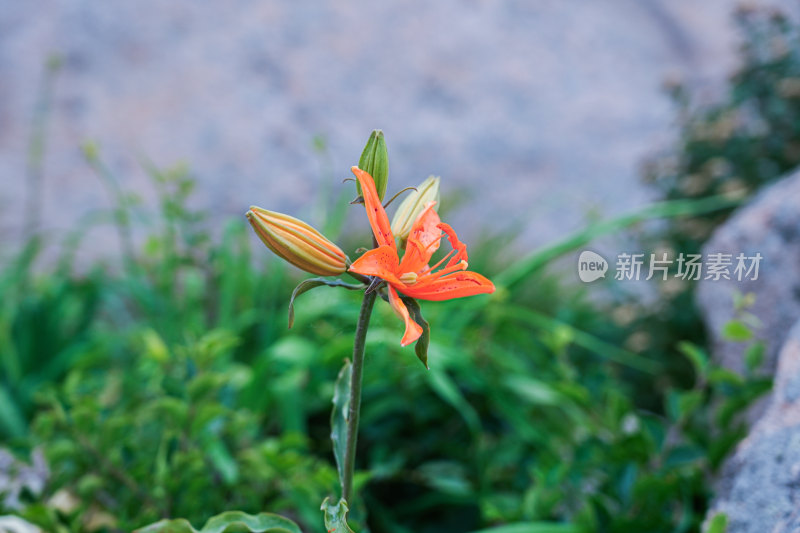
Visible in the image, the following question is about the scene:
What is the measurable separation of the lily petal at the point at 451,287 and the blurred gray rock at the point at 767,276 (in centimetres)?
70

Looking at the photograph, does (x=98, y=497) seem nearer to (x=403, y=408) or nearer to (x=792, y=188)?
(x=403, y=408)

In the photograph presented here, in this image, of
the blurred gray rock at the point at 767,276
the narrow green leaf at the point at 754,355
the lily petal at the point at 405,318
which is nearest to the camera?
the lily petal at the point at 405,318

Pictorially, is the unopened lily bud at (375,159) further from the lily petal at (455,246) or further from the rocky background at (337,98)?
the rocky background at (337,98)

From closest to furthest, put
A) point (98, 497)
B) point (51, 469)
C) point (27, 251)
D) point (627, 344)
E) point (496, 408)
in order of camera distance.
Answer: point (51, 469) → point (98, 497) → point (496, 408) → point (27, 251) → point (627, 344)

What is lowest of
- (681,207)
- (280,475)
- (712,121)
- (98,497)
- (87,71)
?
(98,497)

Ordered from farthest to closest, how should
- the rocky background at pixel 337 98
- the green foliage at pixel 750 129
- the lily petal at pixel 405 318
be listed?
the rocky background at pixel 337 98 → the green foliage at pixel 750 129 → the lily petal at pixel 405 318

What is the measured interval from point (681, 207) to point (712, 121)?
1.51ft

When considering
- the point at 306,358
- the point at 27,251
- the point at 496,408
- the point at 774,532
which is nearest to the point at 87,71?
the point at 27,251

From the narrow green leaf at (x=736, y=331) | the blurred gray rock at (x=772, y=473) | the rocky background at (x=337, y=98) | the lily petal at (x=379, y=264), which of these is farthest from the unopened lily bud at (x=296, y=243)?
the rocky background at (x=337, y=98)

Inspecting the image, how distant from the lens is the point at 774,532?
0.56 metres

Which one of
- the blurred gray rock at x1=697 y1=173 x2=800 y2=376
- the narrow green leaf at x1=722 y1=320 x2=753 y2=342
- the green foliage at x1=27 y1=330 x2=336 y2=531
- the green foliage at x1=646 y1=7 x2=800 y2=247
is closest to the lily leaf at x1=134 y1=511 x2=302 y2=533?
the green foliage at x1=27 y1=330 x2=336 y2=531

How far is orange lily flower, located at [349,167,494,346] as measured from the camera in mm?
419

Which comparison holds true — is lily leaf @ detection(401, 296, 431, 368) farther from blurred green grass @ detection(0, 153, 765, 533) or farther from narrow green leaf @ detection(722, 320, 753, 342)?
narrow green leaf @ detection(722, 320, 753, 342)

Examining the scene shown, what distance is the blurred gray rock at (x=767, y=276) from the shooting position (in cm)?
102
